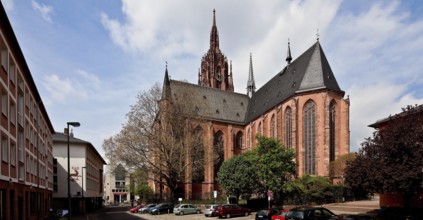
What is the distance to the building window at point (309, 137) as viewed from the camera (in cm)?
5034

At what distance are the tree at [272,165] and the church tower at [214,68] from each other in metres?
51.0

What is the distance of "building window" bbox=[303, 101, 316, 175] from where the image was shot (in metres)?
50.3

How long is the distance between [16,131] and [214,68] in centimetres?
7179

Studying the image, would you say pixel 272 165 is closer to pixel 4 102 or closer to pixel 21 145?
pixel 21 145

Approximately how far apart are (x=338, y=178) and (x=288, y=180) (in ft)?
34.2

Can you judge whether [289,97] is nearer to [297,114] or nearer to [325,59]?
[297,114]

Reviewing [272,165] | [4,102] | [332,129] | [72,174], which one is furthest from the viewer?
[332,129]

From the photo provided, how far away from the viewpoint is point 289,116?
56.0 meters

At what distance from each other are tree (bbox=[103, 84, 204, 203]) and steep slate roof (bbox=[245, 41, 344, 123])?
19205 mm

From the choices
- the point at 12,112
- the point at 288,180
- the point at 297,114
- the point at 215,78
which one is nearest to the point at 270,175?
the point at 288,180

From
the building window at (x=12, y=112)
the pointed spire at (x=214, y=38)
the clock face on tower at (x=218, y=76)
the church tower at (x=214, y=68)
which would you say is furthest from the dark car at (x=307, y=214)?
the pointed spire at (x=214, y=38)

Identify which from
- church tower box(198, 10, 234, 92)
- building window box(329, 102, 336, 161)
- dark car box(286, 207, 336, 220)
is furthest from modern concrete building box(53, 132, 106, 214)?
church tower box(198, 10, 234, 92)

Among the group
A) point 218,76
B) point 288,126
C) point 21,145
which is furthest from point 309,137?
point 218,76

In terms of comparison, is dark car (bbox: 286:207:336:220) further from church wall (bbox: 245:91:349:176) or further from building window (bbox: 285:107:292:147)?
building window (bbox: 285:107:292:147)
